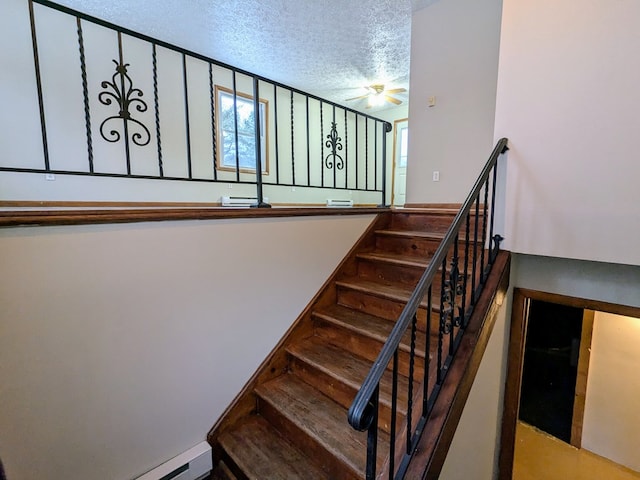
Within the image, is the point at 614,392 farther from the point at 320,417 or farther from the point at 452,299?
the point at 320,417

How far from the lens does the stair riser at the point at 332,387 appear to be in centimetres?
162

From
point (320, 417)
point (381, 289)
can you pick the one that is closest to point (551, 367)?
point (381, 289)

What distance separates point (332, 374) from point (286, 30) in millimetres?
3933

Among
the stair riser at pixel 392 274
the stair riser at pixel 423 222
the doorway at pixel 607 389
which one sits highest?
the stair riser at pixel 423 222

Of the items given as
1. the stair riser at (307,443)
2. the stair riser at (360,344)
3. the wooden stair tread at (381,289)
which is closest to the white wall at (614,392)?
the wooden stair tread at (381,289)

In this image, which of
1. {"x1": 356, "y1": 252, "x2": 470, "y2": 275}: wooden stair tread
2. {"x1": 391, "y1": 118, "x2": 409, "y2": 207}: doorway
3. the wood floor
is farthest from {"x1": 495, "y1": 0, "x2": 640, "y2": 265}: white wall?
{"x1": 391, "y1": 118, "x2": 409, "y2": 207}: doorway

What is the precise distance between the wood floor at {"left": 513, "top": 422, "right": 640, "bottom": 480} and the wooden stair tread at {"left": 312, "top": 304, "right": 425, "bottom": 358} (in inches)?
95.8

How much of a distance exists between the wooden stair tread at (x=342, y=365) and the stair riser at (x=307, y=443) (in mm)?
341

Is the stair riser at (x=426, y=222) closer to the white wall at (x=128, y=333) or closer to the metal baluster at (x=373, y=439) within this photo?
the white wall at (x=128, y=333)

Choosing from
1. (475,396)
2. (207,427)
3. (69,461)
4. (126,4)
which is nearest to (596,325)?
(475,396)

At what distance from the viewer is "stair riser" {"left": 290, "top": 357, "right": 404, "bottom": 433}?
5.32ft

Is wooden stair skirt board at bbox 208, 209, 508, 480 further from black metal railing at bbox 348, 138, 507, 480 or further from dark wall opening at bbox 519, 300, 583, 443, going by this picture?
dark wall opening at bbox 519, 300, 583, 443

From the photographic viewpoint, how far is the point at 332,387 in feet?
6.20

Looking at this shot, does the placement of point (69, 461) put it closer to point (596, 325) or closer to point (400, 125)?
point (596, 325)
